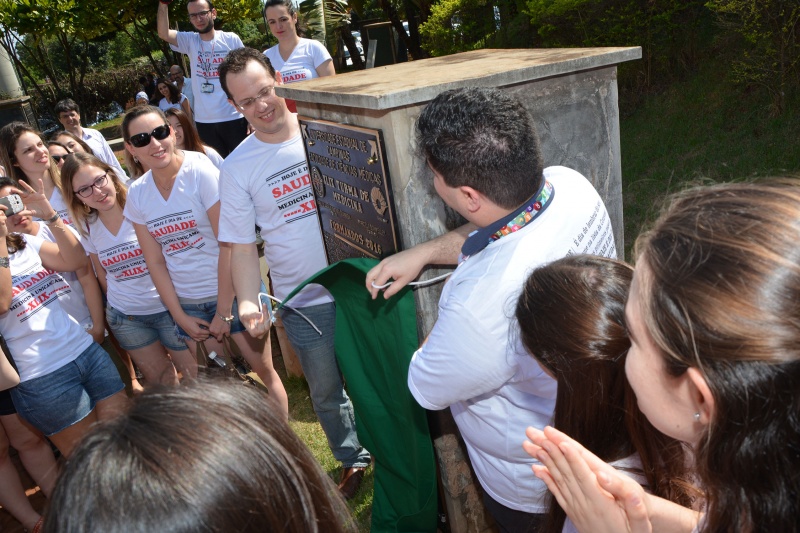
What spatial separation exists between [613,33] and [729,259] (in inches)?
275

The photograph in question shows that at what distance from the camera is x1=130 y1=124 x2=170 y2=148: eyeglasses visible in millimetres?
3762

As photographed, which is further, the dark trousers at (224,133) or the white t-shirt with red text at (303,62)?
the dark trousers at (224,133)

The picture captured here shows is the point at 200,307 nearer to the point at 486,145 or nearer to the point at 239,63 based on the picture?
the point at 239,63

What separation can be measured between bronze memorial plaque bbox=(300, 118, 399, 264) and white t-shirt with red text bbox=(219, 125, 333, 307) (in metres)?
0.09

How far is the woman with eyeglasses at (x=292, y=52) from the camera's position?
5.87 meters

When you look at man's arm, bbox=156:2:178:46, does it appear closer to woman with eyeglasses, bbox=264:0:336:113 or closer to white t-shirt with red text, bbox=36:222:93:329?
woman with eyeglasses, bbox=264:0:336:113

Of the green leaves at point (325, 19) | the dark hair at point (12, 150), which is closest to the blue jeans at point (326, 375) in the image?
the dark hair at point (12, 150)

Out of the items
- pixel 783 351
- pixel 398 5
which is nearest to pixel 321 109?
pixel 783 351

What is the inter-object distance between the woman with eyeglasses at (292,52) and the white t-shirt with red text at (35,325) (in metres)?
2.92

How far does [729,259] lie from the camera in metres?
1.06

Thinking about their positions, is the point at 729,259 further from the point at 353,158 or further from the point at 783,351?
the point at 353,158

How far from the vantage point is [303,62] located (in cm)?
588

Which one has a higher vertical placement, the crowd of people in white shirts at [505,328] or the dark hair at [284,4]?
the dark hair at [284,4]

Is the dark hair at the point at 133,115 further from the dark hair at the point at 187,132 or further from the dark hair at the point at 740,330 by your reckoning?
the dark hair at the point at 740,330
